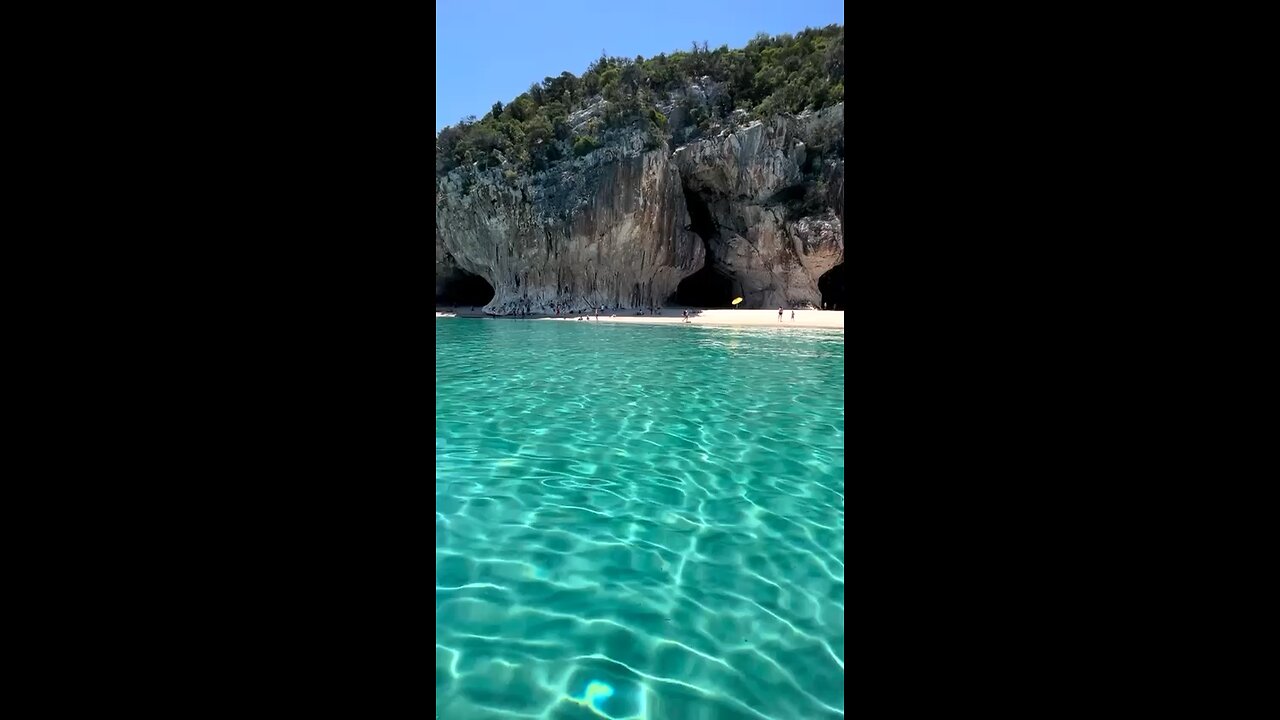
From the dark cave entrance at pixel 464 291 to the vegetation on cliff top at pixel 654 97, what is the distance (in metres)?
8.34

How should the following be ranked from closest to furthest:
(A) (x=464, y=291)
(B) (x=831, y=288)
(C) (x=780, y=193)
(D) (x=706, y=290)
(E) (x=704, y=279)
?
(C) (x=780, y=193), (B) (x=831, y=288), (E) (x=704, y=279), (D) (x=706, y=290), (A) (x=464, y=291)

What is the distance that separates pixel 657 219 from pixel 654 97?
10995mm

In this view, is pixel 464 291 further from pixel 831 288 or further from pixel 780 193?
pixel 831 288

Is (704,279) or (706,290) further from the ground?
(704,279)

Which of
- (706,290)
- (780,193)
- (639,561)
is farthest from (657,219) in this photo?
(639,561)

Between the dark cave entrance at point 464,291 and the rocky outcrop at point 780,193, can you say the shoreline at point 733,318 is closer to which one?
the rocky outcrop at point 780,193

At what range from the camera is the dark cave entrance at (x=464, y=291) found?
41.0 metres

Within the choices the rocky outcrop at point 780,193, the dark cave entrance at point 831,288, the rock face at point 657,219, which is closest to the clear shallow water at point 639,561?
the rocky outcrop at point 780,193

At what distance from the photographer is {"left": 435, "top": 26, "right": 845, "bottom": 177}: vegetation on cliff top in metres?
33.3

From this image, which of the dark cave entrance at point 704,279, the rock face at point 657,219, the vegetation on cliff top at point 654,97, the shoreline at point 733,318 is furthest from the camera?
the dark cave entrance at point 704,279

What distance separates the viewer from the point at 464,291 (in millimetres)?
43031
